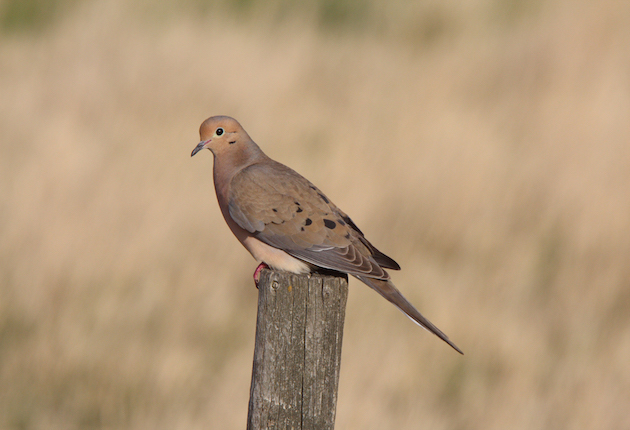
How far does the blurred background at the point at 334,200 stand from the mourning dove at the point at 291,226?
170cm

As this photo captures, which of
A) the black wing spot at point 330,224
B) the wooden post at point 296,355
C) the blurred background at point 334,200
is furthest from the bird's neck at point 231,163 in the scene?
the blurred background at point 334,200

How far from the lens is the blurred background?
219 inches

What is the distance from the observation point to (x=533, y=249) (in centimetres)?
743

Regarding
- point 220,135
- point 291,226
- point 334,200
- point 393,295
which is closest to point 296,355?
point 393,295

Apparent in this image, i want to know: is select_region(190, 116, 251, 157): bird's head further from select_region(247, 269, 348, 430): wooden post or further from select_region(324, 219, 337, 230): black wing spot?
select_region(247, 269, 348, 430): wooden post

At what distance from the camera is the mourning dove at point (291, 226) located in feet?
12.2

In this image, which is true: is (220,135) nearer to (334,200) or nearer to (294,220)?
(294,220)

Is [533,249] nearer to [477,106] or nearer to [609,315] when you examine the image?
[609,315]

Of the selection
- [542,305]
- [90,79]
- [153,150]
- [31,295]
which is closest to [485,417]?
[542,305]

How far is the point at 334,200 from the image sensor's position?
7.79 metres

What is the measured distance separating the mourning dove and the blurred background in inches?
66.8

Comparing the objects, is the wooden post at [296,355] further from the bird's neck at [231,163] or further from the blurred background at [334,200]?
the blurred background at [334,200]

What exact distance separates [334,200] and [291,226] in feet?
13.0

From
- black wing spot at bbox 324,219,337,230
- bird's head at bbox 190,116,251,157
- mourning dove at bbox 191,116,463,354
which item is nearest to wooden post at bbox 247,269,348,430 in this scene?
mourning dove at bbox 191,116,463,354
